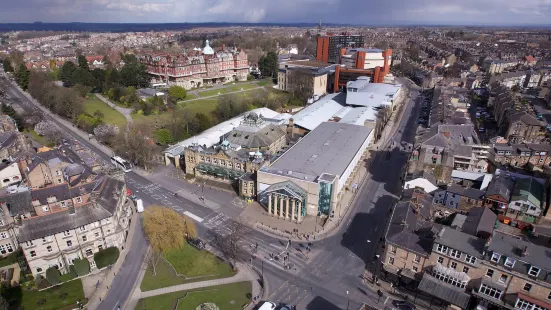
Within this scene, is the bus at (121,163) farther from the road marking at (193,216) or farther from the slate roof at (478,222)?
the slate roof at (478,222)

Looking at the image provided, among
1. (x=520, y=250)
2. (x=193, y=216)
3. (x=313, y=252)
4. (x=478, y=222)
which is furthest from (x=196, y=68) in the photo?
(x=520, y=250)

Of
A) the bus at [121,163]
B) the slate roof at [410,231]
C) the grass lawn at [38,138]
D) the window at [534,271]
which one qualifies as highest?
the window at [534,271]

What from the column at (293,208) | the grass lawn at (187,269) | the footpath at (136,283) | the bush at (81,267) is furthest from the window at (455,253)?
the bush at (81,267)

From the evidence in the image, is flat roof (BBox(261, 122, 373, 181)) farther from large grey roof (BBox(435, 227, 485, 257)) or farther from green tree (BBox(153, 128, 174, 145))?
green tree (BBox(153, 128, 174, 145))

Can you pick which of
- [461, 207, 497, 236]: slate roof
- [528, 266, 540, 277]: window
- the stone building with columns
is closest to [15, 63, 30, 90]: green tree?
the stone building with columns

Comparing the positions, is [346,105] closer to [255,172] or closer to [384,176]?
[384,176]

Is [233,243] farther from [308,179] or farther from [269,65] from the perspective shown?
[269,65]

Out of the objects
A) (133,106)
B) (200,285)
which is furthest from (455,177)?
(133,106)
